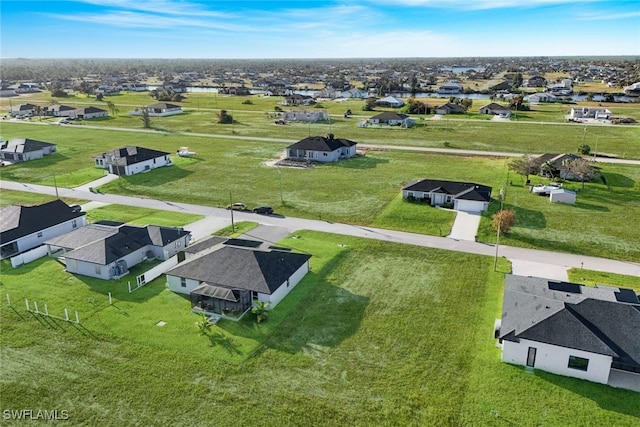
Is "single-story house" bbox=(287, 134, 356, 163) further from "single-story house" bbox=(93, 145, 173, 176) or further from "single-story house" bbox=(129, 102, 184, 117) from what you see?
"single-story house" bbox=(129, 102, 184, 117)

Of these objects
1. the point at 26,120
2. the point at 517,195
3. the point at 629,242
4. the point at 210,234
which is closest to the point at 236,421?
the point at 210,234

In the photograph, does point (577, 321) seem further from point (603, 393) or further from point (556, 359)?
point (603, 393)

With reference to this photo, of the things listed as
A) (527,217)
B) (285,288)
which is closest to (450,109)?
(527,217)

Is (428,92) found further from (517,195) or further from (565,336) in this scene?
(565,336)

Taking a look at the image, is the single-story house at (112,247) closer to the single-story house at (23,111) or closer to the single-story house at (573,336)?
the single-story house at (573,336)

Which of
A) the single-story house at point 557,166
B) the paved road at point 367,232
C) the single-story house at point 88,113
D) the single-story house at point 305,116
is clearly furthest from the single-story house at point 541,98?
the single-story house at point 88,113
